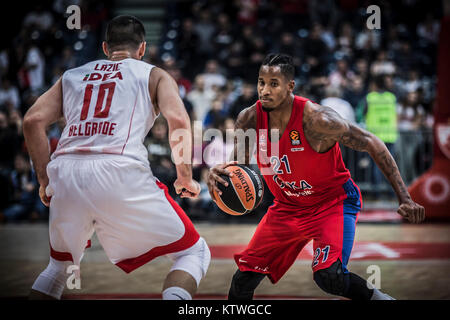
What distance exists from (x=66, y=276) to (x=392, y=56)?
10062 mm

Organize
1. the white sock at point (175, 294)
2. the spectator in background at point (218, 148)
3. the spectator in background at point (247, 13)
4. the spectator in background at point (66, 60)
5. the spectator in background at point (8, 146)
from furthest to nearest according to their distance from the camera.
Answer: the spectator in background at point (247, 13) → the spectator in background at point (66, 60) → the spectator in background at point (8, 146) → the spectator in background at point (218, 148) → the white sock at point (175, 294)

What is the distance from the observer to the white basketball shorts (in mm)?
2709

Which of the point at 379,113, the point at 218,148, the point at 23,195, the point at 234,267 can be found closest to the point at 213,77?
the point at 218,148

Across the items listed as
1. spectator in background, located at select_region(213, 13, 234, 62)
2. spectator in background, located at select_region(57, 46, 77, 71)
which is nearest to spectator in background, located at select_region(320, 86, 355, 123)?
spectator in background, located at select_region(213, 13, 234, 62)

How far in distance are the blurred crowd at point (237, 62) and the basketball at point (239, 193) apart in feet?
14.7

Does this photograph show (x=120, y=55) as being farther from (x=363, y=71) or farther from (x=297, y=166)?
(x=363, y=71)

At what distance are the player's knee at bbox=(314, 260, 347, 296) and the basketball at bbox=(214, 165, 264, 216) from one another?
1.94 feet

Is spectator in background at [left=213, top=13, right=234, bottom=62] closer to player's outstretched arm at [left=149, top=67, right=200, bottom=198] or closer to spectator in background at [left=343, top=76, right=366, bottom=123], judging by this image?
spectator in background at [left=343, top=76, right=366, bottom=123]

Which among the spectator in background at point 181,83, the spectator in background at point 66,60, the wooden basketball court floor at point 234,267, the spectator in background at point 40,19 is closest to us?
the wooden basketball court floor at point 234,267

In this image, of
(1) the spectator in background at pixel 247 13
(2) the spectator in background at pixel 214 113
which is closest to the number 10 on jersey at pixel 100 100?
(2) the spectator in background at pixel 214 113

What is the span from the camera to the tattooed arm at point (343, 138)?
3.29 meters

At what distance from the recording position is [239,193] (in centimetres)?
331

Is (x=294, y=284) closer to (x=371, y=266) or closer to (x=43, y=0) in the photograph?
(x=371, y=266)

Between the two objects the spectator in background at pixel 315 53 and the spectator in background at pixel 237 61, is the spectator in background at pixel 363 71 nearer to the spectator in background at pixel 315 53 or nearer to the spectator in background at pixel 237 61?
the spectator in background at pixel 315 53
